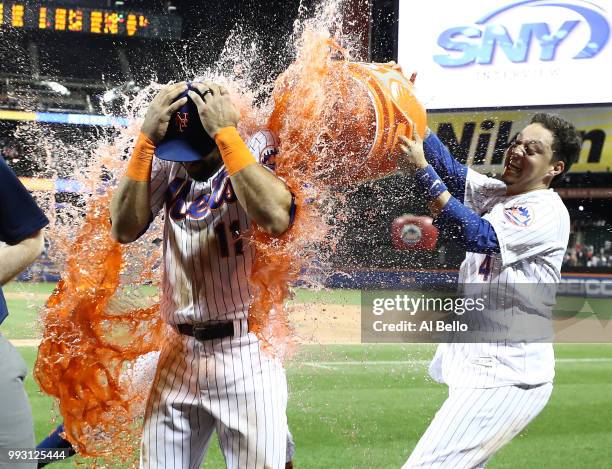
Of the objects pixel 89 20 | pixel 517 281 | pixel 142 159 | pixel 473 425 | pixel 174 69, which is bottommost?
pixel 473 425

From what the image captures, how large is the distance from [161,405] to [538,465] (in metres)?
3.52

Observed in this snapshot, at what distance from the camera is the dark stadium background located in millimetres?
15141

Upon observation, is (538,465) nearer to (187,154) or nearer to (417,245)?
(187,154)

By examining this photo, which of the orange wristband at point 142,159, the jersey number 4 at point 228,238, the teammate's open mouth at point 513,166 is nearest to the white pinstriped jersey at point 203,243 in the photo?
the jersey number 4 at point 228,238

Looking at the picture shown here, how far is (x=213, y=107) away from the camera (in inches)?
92.4

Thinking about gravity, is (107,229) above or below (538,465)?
above

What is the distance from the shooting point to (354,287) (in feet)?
53.6

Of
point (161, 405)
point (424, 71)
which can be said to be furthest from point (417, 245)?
point (161, 405)

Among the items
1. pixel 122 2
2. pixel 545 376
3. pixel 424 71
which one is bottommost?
pixel 545 376

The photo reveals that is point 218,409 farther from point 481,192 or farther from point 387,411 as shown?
point 387,411

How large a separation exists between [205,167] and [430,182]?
1.34 m

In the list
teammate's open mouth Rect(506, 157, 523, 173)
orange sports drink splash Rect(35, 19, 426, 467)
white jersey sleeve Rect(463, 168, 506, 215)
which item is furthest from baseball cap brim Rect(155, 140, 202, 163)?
white jersey sleeve Rect(463, 168, 506, 215)

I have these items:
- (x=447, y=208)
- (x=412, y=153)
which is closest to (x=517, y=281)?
(x=447, y=208)

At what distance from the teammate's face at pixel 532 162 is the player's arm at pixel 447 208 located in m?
0.32
